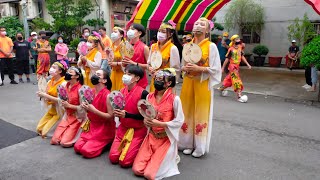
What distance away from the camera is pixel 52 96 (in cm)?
440

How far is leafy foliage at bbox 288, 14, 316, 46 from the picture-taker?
1218cm

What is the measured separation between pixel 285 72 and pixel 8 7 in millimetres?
16996

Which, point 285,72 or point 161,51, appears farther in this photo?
point 285,72

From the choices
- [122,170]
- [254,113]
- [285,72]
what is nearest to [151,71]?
[122,170]

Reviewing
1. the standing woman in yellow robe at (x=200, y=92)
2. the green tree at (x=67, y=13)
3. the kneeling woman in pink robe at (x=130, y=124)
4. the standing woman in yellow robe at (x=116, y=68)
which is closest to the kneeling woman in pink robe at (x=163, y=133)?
the kneeling woman in pink robe at (x=130, y=124)

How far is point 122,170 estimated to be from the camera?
11.6 feet

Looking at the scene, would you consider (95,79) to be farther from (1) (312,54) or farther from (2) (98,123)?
(1) (312,54)

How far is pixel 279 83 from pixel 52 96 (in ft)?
25.8

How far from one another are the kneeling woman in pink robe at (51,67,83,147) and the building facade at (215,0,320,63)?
12.0 m

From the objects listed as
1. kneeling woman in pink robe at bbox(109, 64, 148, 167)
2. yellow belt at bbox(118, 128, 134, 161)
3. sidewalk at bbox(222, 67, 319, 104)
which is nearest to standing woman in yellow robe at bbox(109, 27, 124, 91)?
kneeling woman in pink robe at bbox(109, 64, 148, 167)

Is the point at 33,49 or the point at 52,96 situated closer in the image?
the point at 52,96

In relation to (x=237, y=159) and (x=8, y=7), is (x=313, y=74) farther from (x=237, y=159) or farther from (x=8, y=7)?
(x=8, y=7)

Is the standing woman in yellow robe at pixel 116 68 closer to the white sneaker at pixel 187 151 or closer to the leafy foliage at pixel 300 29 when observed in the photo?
the white sneaker at pixel 187 151

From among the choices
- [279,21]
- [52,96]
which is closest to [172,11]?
[52,96]
